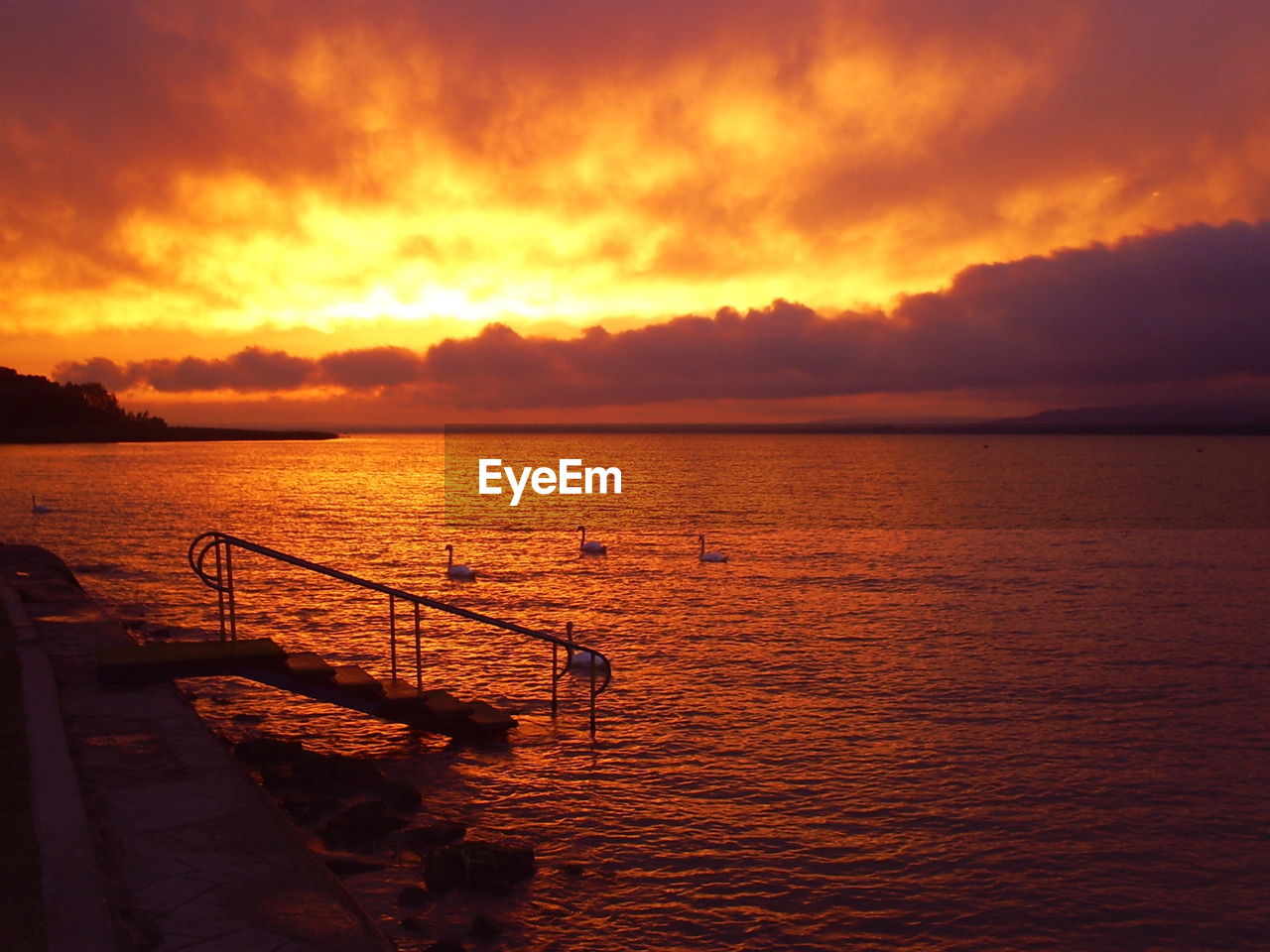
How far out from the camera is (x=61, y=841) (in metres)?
7.49

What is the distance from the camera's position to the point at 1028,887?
10.9 m

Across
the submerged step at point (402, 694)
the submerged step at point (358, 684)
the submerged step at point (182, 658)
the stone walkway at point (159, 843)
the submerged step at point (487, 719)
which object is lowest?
the submerged step at point (487, 719)

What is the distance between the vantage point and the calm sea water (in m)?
10.3

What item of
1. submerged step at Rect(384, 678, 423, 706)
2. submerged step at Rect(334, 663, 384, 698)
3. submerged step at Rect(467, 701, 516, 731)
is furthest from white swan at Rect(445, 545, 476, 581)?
submerged step at Rect(334, 663, 384, 698)

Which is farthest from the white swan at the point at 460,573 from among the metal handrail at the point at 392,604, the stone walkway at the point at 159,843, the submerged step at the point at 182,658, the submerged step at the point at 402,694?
the stone walkway at the point at 159,843

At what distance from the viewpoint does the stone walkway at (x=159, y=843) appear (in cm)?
660

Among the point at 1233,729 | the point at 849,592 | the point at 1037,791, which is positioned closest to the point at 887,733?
the point at 1037,791

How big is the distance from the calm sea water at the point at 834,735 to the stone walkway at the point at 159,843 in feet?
6.39

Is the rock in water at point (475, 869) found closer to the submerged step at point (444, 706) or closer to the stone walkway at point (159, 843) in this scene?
the stone walkway at point (159, 843)

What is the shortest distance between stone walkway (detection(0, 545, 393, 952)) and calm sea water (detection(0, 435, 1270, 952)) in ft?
6.39

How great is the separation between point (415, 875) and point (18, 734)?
4422 mm

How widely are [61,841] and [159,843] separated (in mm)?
755

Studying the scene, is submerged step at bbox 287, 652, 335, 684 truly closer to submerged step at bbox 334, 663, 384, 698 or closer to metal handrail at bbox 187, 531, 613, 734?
submerged step at bbox 334, 663, 384, 698

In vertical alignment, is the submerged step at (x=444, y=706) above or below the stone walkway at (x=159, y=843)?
below
